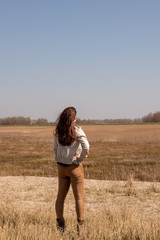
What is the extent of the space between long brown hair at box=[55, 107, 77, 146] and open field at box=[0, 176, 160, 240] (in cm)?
133

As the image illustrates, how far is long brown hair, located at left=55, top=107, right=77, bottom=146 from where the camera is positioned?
4.79 meters

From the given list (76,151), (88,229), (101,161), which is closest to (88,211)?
(88,229)

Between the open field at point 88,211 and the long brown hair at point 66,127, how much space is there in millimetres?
1335

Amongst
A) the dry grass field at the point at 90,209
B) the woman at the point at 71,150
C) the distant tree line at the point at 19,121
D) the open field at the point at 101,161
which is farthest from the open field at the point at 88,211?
the distant tree line at the point at 19,121

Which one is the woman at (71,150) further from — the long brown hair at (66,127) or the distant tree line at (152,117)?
the distant tree line at (152,117)

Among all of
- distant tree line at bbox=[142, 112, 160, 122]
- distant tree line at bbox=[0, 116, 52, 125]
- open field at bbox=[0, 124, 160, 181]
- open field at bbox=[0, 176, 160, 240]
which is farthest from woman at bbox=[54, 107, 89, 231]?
distant tree line at bbox=[0, 116, 52, 125]

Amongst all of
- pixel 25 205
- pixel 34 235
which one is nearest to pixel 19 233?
pixel 34 235

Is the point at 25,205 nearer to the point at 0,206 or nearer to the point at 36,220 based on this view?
the point at 0,206

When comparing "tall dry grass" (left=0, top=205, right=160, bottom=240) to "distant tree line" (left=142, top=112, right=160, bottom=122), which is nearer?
"tall dry grass" (left=0, top=205, right=160, bottom=240)

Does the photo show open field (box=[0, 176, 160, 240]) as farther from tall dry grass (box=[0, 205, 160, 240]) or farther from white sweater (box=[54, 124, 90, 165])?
white sweater (box=[54, 124, 90, 165])

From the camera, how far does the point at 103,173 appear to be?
45.3ft

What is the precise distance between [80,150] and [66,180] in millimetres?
558

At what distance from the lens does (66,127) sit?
4.82 metres

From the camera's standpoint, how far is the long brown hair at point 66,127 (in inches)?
189
